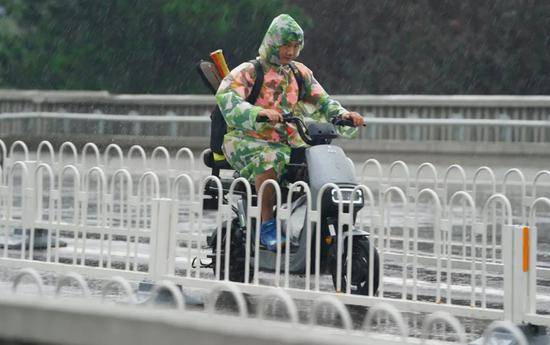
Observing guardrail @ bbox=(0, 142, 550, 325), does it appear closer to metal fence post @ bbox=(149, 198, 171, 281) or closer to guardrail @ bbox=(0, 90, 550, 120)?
metal fence post @ bbox=(149, 198, 171, 281)

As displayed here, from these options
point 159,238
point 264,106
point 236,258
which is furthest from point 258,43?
point 159,238

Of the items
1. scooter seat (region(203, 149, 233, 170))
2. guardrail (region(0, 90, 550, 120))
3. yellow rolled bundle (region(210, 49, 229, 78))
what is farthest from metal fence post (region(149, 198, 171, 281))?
guardrail (region(0, 90, 550, 120))

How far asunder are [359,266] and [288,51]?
1645 mm

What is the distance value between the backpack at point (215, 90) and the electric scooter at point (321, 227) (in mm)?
351

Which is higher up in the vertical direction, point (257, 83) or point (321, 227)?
point (257, 83)

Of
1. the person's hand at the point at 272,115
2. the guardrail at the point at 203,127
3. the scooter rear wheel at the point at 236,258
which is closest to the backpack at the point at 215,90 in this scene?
the person's hand at the point at 272,115

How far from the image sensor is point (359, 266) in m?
9.69

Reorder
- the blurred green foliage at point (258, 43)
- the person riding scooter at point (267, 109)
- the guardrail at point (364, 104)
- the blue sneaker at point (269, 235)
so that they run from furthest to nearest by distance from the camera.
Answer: the blurred green foliage at point (258, 43) < the guardrail at point (364, 104) < the person riding scooter at point (267, 109) < the blue sneaker at point (269, 235)

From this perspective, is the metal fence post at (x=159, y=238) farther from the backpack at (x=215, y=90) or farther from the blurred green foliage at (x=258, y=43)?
the blurred green foliage at (x=258, y=43)

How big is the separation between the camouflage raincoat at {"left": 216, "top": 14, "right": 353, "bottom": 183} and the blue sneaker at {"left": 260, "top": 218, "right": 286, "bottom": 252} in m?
0.37

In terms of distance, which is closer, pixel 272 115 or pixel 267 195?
pixel 272 115

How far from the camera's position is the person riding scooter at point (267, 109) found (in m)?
10.3

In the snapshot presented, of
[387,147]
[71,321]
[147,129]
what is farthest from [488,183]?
[71,321]

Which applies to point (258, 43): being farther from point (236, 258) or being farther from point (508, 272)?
point (508, 272)
